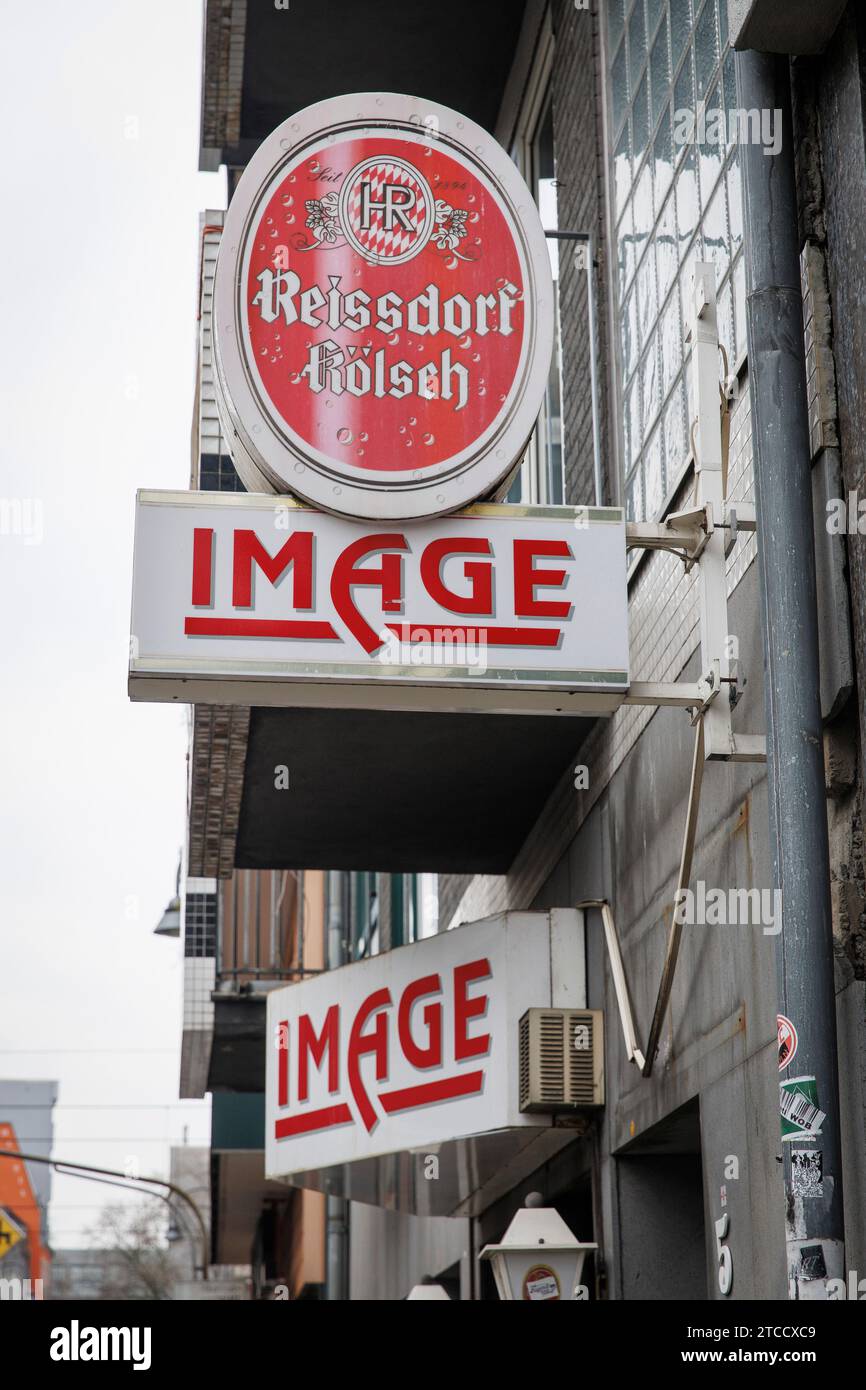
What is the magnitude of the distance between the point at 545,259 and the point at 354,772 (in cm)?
344

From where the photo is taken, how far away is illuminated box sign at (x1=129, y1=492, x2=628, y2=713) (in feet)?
20.6

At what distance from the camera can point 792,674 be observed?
5430 mm

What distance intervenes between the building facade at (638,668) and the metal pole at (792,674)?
5 cm

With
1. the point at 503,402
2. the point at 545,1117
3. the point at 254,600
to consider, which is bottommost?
the point at 545,1117

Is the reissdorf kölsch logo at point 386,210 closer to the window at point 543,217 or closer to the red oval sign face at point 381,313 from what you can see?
the red oval sign face at point 381,313

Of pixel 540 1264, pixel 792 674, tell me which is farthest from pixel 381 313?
pixel 540 1264

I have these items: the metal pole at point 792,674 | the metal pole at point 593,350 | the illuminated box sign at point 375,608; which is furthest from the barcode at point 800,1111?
the metal pole at point 593,350

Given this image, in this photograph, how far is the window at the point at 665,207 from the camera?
7227 mm

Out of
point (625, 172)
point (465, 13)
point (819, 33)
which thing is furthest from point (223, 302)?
point (465, 13)

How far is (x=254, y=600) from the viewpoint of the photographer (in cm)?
634

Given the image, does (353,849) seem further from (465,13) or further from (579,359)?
(465,13)

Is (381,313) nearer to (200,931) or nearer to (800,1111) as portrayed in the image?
(800,1111)

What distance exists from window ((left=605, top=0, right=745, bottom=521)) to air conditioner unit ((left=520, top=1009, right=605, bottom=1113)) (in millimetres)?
2390

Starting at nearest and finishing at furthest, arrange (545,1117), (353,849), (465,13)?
1. (545,1117)
2. (353,849)
3. (465,13)
